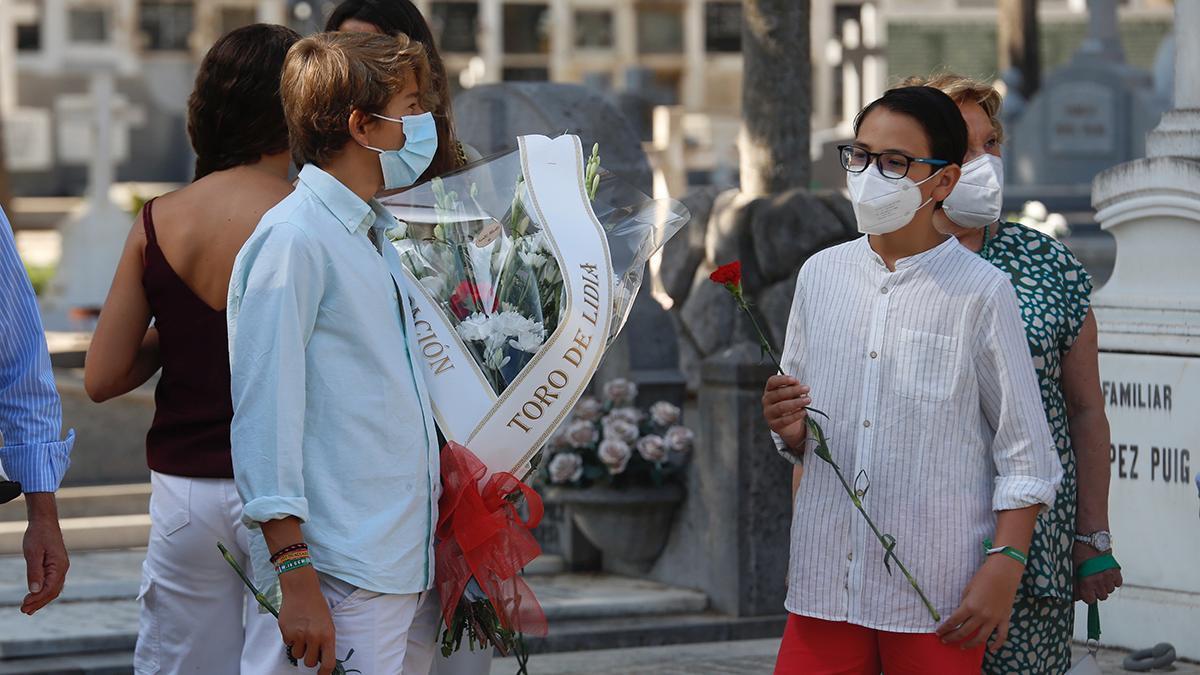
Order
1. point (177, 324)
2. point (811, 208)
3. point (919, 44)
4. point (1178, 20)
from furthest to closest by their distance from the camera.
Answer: point (919, 44), point (811, 208), point (1178, 20), point (177, 324)

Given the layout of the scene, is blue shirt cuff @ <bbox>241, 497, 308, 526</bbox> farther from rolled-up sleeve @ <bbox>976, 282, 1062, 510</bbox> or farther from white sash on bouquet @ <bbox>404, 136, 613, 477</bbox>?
rolled-up sleeve @ <bbox>976, 282, 1062, 510</bbox>

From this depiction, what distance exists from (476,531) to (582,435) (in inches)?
173

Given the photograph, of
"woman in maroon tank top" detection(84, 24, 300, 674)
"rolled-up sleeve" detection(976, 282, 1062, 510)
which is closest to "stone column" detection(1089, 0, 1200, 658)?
"rolled-up sleeve" detection(976, 282, 1062, 510)

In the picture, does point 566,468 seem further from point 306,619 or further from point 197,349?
point 306,619

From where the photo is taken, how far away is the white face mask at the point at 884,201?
340 centimetres

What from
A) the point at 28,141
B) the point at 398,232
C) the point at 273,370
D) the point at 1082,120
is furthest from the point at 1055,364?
the point at 28,141

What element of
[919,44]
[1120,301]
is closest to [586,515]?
[1120,301]

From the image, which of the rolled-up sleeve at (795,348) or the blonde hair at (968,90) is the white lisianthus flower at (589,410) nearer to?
the blonde hair at (968,90)

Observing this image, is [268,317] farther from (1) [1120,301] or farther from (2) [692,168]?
(2) [692,168]

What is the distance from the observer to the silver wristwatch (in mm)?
3772

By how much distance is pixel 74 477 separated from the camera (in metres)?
10.8

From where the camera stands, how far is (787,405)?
345cm

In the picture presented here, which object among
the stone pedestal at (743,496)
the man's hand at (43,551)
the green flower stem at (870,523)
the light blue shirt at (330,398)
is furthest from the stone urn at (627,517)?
the light blue shirt at (330,398)

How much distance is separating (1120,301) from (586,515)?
88.8 inches
